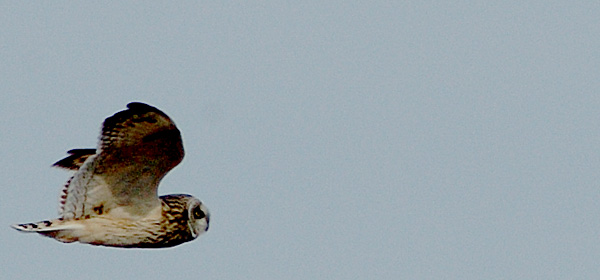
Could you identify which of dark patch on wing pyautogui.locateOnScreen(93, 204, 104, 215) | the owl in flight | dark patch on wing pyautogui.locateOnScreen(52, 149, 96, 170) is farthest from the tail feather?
dark patch on wing pyautogui.locateOnScreen(52, 149, 96, 170)

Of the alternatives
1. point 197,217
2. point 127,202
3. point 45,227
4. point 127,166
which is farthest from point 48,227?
point 197,217

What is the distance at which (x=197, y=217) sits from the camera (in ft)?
27.0

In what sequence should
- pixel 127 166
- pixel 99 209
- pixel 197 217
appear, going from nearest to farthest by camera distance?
pixel 127 166
pixel 99 209
pixel 197 217

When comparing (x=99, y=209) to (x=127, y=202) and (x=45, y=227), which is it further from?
(x=45, y=227)

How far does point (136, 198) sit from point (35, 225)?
73cm

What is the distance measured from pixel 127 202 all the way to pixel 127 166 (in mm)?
454

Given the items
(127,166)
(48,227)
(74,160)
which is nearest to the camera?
(127,166)

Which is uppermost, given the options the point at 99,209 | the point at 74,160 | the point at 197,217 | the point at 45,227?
the point at 74,160

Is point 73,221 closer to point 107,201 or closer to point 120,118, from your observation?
point 107,201

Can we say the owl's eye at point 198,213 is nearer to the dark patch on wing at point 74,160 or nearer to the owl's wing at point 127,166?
the owl's wing at point 127,166

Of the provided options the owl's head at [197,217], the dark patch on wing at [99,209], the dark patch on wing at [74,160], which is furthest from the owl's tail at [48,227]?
the owl's head at [197,217]

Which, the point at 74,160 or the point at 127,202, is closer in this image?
the point at 127,202

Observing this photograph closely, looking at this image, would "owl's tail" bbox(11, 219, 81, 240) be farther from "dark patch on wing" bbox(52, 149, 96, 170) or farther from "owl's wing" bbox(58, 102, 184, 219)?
"dark patch on wing" bbox(52, 149, 96, 170)

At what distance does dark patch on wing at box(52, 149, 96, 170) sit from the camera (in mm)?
8422
